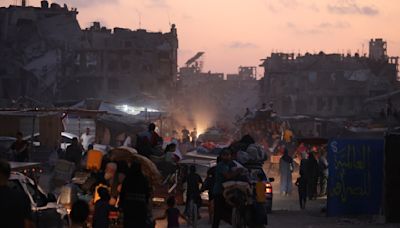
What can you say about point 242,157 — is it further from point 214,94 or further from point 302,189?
point 214,94

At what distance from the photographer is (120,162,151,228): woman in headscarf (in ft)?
43.4

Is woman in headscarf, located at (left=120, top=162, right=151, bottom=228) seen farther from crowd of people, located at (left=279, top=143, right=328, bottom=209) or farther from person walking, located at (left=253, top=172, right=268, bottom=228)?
crowd of people, located at (left=279, top=143, right=328, bottom=209)

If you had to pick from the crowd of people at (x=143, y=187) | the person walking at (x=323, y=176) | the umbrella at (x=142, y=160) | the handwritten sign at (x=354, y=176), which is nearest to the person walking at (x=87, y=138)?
the crowd of people at (x=143, y=187)

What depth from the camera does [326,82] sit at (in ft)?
265

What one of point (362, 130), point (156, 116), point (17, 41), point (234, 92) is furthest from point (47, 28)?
point (234, 92)

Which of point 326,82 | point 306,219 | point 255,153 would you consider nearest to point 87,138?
point 255,153

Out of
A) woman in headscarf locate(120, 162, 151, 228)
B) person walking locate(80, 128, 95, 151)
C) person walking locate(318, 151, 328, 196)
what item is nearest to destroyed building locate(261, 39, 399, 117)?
person walking locate(80, 128, 95, 151)

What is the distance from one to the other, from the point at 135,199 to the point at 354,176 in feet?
30.1

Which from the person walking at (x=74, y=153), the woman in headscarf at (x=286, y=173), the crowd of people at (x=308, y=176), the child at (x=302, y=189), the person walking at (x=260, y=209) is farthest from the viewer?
the woman in headscarf at (x=286, y=173)

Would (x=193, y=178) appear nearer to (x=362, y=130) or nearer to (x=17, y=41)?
(x=362, y=130)

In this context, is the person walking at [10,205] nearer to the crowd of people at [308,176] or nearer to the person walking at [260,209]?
the person walking at [260,209]

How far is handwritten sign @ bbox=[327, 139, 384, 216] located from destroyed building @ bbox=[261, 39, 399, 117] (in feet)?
180

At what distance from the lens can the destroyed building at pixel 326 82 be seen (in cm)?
7850

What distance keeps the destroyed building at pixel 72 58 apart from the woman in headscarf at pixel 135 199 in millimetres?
56894
